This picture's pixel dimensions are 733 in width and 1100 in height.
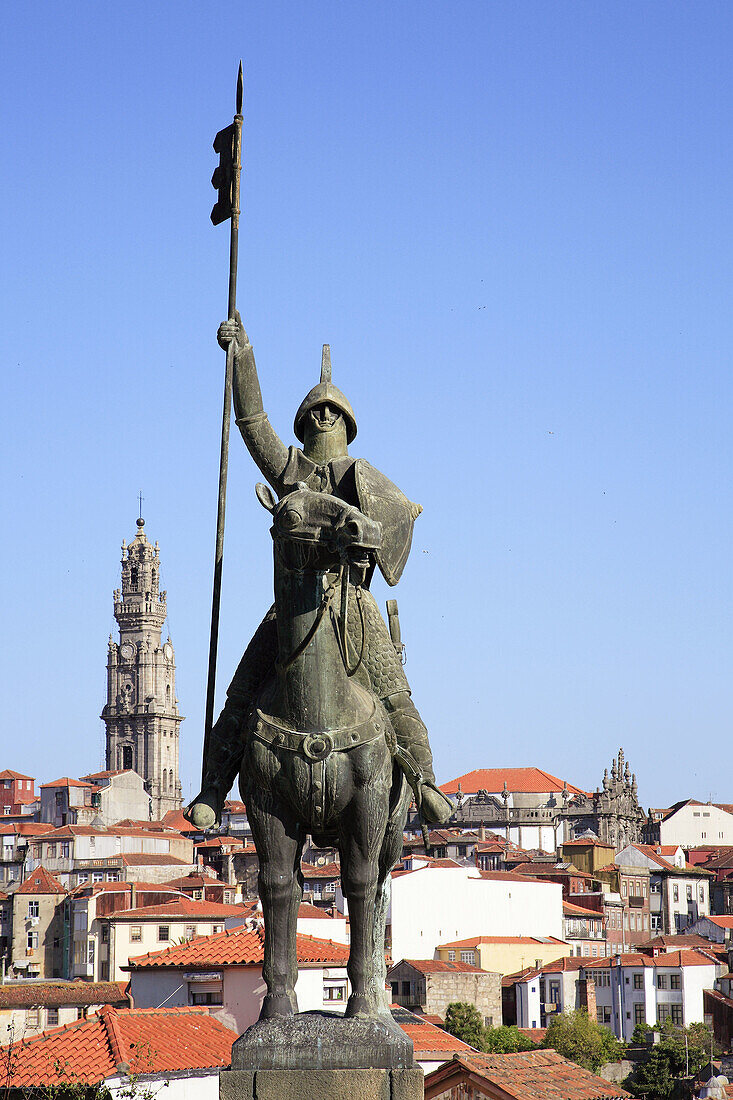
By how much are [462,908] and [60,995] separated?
795 inches

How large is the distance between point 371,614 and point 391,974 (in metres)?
52.5

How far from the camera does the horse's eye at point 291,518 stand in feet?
22.0

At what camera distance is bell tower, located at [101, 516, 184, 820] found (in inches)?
5797

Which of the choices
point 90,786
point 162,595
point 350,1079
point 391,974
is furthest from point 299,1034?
point 162,595

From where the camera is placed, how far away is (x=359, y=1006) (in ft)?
23.1

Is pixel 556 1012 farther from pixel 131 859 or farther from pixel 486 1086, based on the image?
pixel 486 1086

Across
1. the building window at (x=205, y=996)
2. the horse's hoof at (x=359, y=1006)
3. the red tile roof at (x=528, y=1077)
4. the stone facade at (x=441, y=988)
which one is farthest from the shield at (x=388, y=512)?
the stone facade at (x=441, y=988)

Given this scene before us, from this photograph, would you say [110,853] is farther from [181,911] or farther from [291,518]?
[291,518]

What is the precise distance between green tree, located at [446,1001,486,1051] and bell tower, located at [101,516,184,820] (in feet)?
302

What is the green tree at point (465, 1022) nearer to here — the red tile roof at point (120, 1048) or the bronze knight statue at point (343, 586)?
the red tile roof at point (120, 1048)

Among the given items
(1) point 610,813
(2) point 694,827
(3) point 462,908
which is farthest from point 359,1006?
(2) point 694,827

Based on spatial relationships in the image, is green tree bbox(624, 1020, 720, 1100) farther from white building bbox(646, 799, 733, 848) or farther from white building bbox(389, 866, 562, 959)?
white building bbox(646, 799, 733, 848)

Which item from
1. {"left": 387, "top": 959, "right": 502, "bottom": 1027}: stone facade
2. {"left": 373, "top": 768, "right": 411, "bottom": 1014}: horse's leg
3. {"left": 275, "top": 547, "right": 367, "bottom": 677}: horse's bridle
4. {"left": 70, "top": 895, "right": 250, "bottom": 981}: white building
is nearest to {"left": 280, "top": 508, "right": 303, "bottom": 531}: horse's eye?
{"left": 275, "top": 547, "right": 367, "bottom": 677}: horse's bridle

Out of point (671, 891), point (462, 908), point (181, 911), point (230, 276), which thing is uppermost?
point (230, 276)
